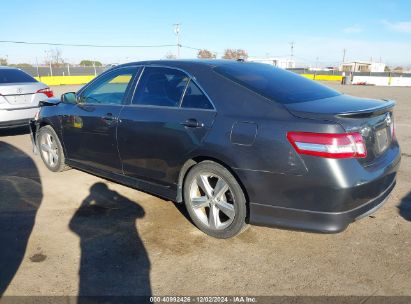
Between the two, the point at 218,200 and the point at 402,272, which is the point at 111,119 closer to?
the point at 218,200

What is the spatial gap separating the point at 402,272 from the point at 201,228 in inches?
68.8

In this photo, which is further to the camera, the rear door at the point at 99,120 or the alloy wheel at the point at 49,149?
the alloy wheel at the point at 49,149

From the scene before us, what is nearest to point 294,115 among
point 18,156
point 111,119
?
point 111,119

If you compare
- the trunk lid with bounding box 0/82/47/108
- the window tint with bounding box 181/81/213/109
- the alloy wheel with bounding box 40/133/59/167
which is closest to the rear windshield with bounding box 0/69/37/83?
the trunk lid with bounding box 0/82/47/108

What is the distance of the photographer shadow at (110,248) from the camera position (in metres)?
2.72

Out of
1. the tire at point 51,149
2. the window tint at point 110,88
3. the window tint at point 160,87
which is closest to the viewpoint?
the window tint at point 160,87

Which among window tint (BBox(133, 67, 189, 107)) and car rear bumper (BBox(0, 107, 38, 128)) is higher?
window tint (BBox(133, 67, 189, 107))

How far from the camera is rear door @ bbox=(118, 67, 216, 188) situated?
3.43m

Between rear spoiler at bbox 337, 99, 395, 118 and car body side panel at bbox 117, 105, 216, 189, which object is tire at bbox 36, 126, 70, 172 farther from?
rear spoiler at bbox 337, 99, 395, 118

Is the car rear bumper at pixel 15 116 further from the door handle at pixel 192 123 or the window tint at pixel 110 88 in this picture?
the door handle at pixel 192 123

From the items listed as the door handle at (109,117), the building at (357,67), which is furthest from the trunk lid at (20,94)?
the building at (357,67)

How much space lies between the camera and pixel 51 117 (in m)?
5.26

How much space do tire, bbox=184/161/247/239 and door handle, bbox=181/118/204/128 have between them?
348mm

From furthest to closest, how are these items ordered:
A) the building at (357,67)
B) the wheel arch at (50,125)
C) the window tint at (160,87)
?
the building at (357,67) → the wheel arch at (50,125) → the window tint at (160,87)
